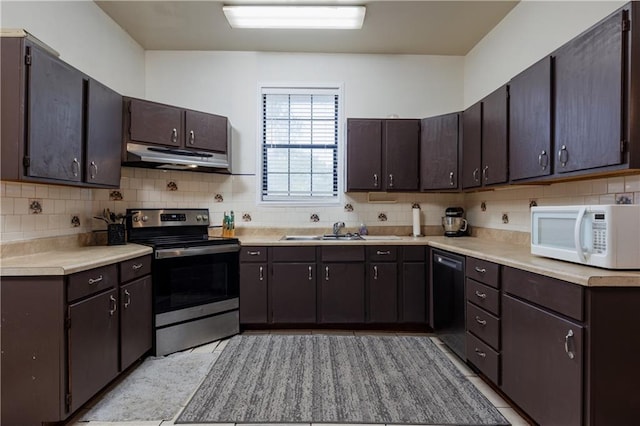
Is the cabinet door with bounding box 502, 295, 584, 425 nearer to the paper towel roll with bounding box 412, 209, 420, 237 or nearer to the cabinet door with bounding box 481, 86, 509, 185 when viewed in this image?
the cabinet door with bounding box 481, 86, 509, 185

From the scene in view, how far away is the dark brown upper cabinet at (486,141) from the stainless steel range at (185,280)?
2376mm

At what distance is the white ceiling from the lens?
2.84 m

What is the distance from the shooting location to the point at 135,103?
281 cm

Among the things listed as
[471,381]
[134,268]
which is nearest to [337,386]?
→ [471,381]

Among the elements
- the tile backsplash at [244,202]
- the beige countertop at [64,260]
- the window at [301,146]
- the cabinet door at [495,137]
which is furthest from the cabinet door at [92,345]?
the cabinet door at [495,137]

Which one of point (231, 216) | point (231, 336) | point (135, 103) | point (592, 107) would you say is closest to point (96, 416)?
point (231, 336)

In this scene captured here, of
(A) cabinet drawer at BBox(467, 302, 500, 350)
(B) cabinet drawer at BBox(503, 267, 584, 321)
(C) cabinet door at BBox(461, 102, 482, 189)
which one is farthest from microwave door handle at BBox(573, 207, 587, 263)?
(C) cabinet door at BBox(461, 102, 482, 189)

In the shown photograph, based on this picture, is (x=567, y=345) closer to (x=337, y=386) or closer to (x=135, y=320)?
(x=337, y=386)

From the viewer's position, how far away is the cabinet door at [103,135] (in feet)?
7.63

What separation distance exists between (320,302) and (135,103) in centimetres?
253

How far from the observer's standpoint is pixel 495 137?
260 centimetres

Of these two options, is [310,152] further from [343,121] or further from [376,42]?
[376,42]

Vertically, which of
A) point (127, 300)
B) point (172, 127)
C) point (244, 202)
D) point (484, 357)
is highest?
point (172, 127)

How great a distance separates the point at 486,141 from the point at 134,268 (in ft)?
10.0
